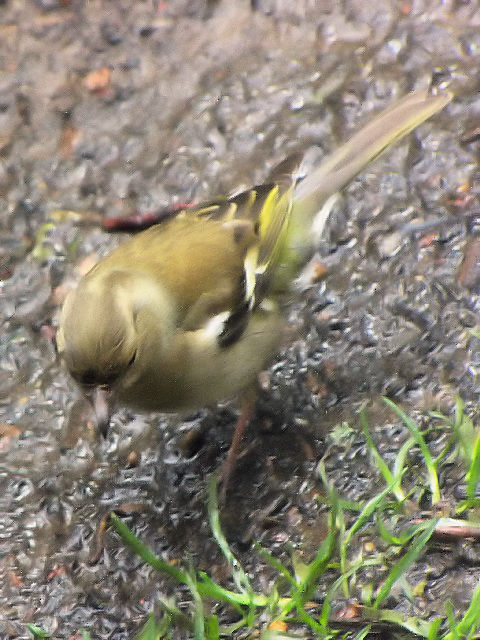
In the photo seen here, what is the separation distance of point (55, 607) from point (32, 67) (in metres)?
3.26

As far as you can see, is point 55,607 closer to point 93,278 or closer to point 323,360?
point 93,278

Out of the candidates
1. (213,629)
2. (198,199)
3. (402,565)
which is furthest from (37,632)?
(198,199)

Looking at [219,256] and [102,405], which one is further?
[219,256]

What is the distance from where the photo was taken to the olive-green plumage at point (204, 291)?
335 cm

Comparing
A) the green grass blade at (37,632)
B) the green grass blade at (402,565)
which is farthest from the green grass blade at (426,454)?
the green grass blade at (37,632)

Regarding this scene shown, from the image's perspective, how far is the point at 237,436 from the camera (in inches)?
159

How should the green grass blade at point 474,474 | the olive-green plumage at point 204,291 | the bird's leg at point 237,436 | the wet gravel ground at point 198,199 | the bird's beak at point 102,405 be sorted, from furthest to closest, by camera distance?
the bird's leg at point 237,436 → the wet gravel ground at point 198,199 → the green grass blade at point 474,474 → the bird's beak at point 102,405 → the olive-green plumage at point 204,291

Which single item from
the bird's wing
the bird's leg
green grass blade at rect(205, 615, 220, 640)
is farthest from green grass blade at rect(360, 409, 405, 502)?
green grass blade at rect(205, 615, 220, 640)

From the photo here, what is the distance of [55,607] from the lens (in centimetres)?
362

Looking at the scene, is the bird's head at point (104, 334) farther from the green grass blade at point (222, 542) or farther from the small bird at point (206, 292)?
the green grass blade at point (222, 542)

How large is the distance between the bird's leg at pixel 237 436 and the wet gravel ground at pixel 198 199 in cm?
5

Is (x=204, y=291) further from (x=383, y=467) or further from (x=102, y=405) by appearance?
(x=383, y=467)

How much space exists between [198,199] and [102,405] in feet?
6.00

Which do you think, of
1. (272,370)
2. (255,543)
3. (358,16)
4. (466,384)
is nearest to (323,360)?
(272,370)
